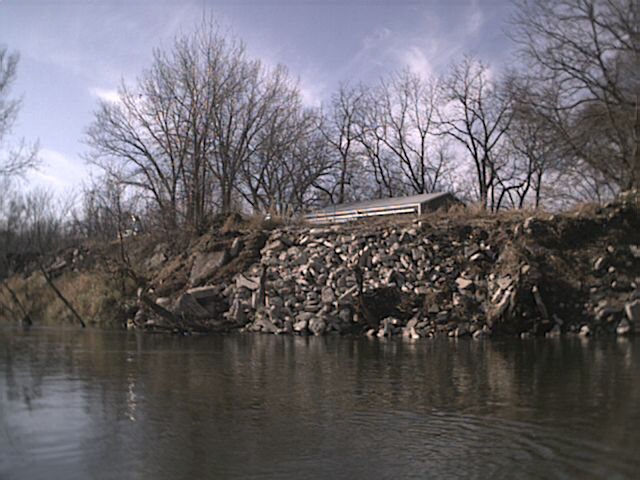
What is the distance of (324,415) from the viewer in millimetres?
6898

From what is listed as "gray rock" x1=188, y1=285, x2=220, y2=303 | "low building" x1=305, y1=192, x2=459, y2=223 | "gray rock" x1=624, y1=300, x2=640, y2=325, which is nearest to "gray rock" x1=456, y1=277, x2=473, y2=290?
"gray rock" x1=624, y1=300, x2=640, y2=325

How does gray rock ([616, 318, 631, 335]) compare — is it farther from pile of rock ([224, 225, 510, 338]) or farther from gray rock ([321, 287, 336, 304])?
gray rock ([321, 287, 336, 304])

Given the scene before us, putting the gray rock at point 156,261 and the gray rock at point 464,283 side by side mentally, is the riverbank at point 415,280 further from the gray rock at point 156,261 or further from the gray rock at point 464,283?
the gray rock at point 156,261

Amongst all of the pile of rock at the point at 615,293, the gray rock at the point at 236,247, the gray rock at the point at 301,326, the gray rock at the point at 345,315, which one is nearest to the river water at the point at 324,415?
the pile of rock at the point at 615,293

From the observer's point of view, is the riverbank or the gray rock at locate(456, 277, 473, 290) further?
the gray rock at locate(456, 277, 473, 290)

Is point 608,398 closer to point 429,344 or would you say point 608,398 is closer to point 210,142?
point 429,344

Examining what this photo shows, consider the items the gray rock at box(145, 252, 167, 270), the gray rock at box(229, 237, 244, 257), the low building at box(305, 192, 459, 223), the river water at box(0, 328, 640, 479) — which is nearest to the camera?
the river water at box(0, 328, 640, 479)

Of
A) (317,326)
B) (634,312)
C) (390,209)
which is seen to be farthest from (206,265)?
(634,312)

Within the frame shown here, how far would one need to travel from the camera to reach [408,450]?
5.48 meters

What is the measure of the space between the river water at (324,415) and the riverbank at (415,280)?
3.30 m

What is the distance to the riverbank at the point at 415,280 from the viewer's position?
1577cm

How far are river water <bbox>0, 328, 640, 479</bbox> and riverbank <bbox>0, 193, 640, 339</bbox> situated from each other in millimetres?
3295

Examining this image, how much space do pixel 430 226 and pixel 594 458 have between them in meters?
14.1

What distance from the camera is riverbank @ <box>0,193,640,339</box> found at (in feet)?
51.7
